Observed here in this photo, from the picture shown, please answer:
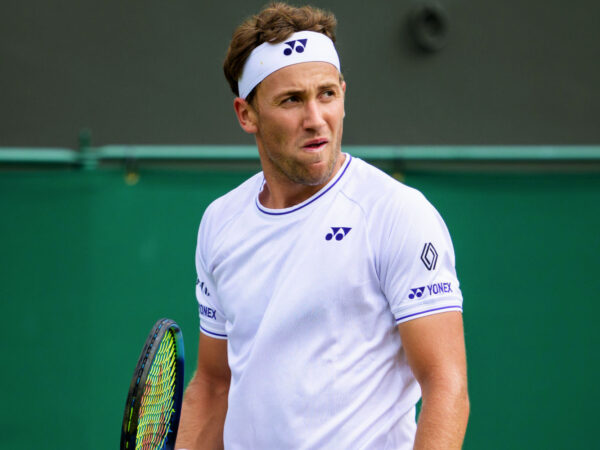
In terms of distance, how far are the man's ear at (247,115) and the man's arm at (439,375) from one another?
30.2 inches

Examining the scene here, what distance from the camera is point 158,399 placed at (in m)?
2.76

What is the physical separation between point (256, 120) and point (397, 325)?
73 cm

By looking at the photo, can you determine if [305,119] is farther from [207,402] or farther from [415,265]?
[207,402]

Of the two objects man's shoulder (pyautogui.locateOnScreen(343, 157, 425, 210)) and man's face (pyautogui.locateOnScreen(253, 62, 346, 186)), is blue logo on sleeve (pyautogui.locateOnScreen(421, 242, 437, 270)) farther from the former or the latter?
man's face (pyautogui.locateOnScreen(253, 62, 346, 186))

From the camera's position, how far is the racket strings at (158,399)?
262 cm

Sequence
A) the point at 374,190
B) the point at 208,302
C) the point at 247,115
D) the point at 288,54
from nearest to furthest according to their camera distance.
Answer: the point at 374,190, the point at 288,54, the point at 247,115, the point at 208,302

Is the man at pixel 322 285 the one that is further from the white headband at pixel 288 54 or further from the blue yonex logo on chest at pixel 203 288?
the blue yonex logo on chest at pixel 203 288

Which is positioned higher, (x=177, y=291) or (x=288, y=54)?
(x=288, y=54)

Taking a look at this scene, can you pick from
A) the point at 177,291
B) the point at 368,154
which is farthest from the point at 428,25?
the point at 177,291

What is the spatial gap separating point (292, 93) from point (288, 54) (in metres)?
0.12

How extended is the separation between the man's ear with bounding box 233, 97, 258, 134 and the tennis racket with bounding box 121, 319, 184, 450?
0.64 metres

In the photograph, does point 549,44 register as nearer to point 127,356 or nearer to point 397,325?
point 127,356

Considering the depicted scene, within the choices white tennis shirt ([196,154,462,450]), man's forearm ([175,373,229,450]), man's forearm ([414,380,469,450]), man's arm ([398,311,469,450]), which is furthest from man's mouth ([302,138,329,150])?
man's forearm ([175,373,229,450])

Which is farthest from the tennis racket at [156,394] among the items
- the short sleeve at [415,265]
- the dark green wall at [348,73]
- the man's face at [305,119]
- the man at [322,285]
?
the dark green wall at [348,73]
